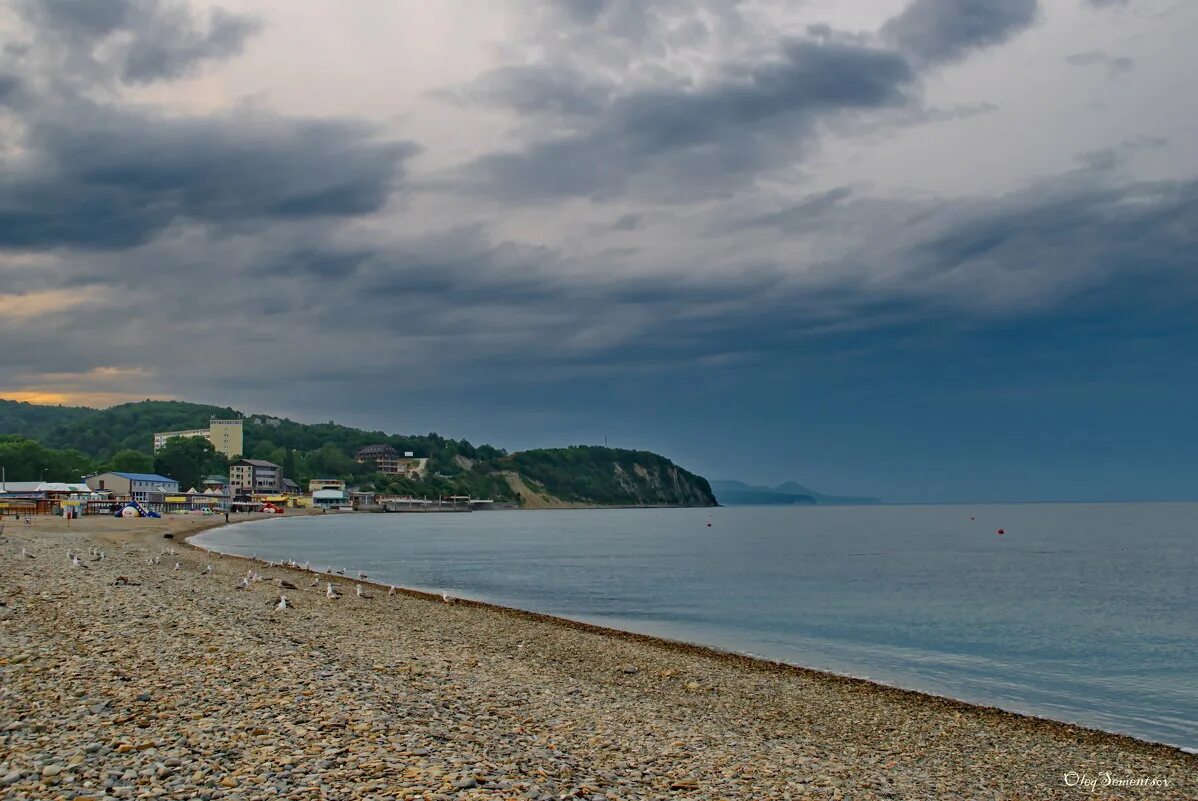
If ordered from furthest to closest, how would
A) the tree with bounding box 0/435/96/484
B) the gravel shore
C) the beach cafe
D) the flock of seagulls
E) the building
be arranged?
the tree with bounding box 0/435/96/484, the building, the beach cafe, the flock of seagulls, the gravel shore

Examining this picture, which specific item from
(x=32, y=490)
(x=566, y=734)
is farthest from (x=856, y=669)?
(x=32, y=490)

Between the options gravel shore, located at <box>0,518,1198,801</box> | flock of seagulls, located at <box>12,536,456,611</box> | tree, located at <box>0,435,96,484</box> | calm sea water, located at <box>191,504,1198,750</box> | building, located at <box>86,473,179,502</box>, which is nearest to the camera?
gravel shore, located at <box>0,518,1198,801</box>

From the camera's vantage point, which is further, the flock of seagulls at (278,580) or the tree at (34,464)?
the tree at (34,464)

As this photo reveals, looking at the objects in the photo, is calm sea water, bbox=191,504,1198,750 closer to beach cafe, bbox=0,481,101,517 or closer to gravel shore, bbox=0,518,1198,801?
gravel shore, bbox=0,518,1198,801

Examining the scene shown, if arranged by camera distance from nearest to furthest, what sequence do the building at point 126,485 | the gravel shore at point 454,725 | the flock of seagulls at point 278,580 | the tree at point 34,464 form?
the gravel shore at point 454,725
the flock of seagulls at point 278,580
the building at point 126,485
the tree at point 34,464

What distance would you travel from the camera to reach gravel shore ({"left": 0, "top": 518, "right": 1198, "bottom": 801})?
9.23 m

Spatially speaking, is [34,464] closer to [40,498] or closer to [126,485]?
[126,485]

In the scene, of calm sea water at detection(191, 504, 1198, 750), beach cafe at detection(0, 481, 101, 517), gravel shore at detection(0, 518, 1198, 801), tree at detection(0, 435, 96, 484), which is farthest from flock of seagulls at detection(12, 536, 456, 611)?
tree at detection(0, 435, 96, 484)

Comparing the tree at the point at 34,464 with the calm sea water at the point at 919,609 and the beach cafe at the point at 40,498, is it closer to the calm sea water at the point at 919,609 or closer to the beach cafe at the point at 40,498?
the beach cafe at the point at 40,498

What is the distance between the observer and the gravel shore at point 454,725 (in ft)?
30.3

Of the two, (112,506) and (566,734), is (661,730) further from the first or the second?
(112,506)

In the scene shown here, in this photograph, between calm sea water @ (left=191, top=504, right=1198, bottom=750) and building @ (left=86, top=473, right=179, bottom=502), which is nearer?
calm sea water @ (left=191, top=504, right=1198, bottom=750)

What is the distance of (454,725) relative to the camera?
12.0 metres

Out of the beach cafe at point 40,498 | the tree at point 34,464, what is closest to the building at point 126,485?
the tree at point 34,464
